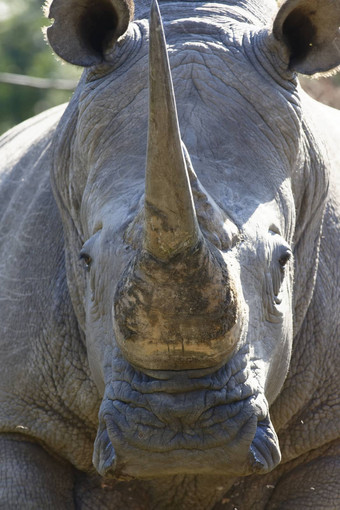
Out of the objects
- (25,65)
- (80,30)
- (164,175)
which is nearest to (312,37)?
(80,30)

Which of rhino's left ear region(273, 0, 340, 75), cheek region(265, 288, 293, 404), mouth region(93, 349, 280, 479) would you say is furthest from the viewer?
rhino's left ear region(273, 0, 340, 75)

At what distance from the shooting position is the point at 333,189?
6125 millimetres

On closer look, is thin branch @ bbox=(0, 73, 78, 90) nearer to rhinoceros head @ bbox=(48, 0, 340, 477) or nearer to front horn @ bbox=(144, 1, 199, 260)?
rhinoceros head @ bbox=(48, 0, 340, 477)

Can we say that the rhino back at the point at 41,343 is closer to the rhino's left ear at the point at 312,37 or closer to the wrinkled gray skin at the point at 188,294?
the wrinkled gray skin at the point at 188,294

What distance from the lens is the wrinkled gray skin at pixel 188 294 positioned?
4477 mm

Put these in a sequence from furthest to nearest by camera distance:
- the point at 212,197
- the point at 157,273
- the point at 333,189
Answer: the point at 333,189, the point at 212,197, the point at 157,273

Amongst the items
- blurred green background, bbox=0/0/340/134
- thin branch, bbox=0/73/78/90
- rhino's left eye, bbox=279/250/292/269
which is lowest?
blurred green background, bbox=0/0/340/134

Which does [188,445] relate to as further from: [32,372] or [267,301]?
[32,372]

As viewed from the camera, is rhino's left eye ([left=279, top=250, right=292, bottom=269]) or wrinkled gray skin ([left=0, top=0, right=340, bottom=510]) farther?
rhino's left eye ([left=279, top=250, right=292, bottom=269])

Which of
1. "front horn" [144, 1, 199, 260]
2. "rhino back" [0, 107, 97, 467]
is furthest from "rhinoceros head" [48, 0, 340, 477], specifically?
"rhino back" [0, 107, 97, 467]

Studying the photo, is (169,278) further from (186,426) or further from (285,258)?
(285,258)

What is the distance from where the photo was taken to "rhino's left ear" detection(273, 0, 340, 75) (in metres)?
5.38

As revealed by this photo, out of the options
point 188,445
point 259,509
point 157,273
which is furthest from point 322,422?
point 157,273

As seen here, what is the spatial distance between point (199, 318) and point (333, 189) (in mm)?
2025
